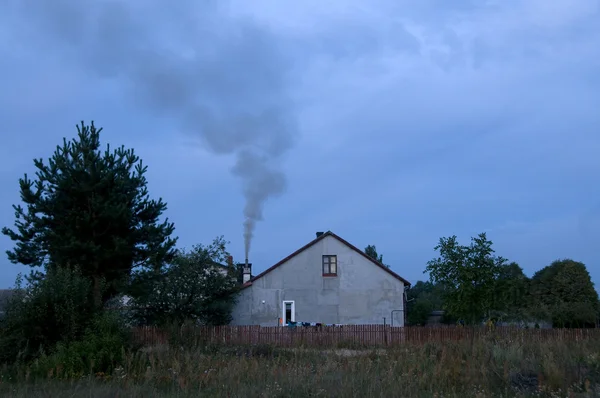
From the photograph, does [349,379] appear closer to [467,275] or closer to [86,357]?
[86,357]

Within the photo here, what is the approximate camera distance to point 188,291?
34.2 meters

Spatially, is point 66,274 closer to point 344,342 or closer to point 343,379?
point 343,379

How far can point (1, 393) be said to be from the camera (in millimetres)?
12453

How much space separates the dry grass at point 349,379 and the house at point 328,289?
2610cm

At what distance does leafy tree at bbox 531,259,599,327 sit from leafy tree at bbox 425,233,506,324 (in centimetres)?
1666

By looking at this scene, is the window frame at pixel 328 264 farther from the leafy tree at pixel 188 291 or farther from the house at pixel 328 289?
the leafy tree at pixel 188 291

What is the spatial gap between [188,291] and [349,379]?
23.5 m

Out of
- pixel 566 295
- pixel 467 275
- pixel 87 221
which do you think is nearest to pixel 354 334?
pixel 467 275

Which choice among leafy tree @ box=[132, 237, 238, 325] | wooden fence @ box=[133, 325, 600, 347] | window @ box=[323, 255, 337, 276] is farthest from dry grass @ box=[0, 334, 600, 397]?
window @ box=[323, 255, 337, 276]

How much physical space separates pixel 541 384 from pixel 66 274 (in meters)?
14.0

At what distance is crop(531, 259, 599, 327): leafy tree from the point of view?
47344mm

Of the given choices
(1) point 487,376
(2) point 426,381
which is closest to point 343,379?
(2) point 426,381

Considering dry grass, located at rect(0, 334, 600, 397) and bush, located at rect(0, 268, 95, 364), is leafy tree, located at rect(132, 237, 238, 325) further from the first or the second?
dry grass, located at rect(0, 334, 600, 397)

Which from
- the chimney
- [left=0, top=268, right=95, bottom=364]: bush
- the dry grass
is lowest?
the dry grass
